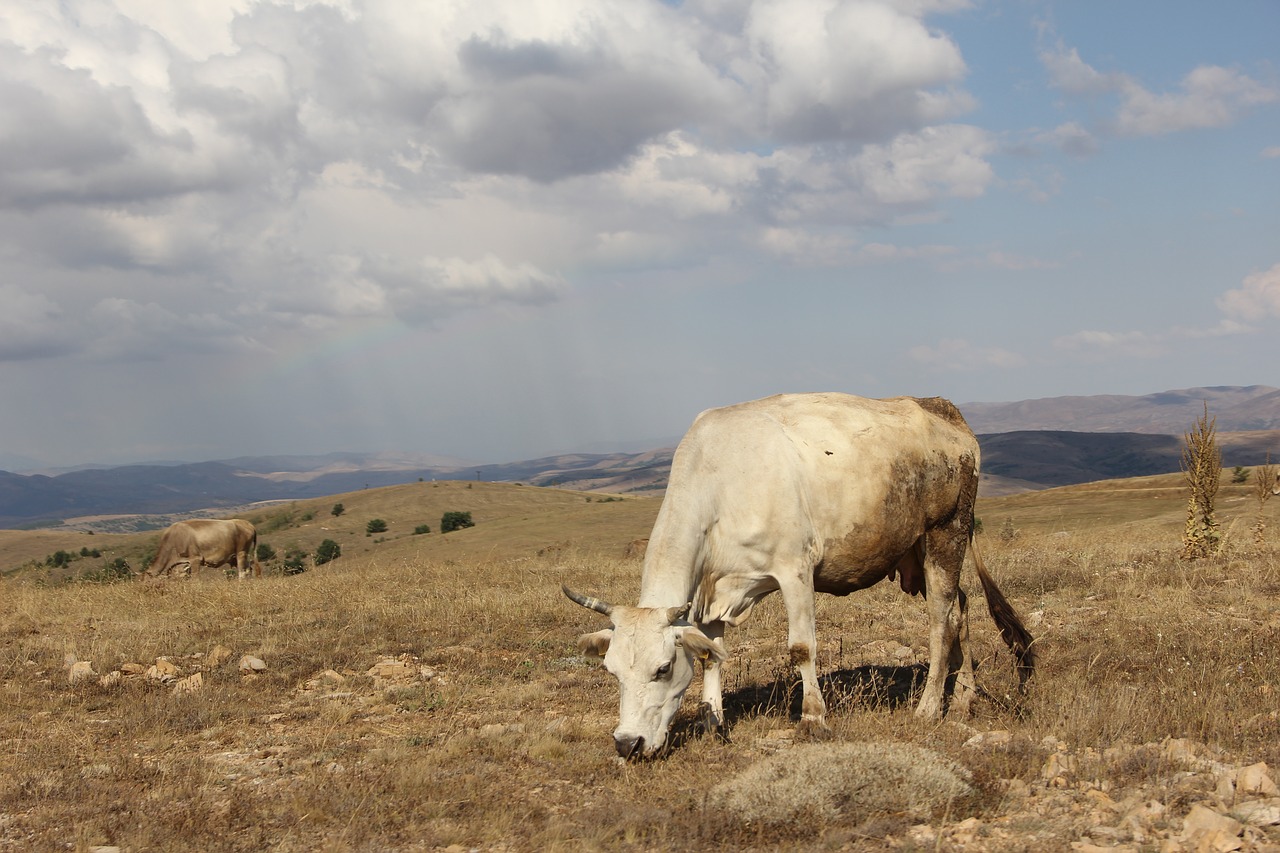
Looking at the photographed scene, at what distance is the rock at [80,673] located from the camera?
10.3m

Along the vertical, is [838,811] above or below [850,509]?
below

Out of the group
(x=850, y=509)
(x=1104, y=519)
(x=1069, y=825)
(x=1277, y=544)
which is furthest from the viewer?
(x=1104, y=519)

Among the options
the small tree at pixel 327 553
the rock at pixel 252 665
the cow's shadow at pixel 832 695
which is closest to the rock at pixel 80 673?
the rock at pixel 252 665

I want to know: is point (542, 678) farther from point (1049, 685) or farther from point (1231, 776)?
point (1231, 776)

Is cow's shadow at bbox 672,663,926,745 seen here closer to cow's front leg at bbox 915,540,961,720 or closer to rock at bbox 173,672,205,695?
cow's front leg at bbox 915,540,961,720

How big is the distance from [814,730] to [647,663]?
5.16ft

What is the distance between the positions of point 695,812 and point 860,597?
30.4 feet

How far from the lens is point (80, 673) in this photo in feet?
34.2

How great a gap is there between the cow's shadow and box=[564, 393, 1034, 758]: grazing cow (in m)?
0.36

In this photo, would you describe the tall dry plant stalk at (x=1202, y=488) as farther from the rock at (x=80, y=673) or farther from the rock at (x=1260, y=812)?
the rock at (x=80, y=673)

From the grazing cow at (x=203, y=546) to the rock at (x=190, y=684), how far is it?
17.8 meters

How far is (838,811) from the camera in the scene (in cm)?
564

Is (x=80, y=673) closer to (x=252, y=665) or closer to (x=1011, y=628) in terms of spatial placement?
(x=252, y=665)

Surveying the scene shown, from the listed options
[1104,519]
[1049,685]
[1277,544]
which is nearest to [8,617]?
[1049,685]
